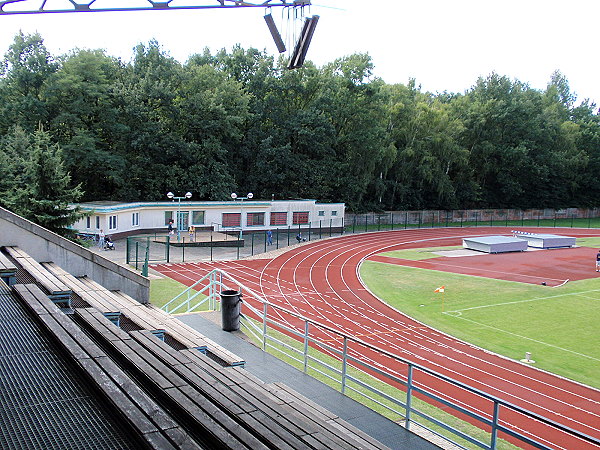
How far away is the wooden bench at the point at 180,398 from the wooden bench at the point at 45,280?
86.2 inches

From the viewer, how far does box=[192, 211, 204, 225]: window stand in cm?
4006

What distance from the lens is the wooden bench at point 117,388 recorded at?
356 centimetres

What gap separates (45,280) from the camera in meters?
9.22

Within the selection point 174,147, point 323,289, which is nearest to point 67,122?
point 174,147

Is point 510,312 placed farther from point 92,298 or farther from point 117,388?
point 117,388

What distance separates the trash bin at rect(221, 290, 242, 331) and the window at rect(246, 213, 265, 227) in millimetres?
31935

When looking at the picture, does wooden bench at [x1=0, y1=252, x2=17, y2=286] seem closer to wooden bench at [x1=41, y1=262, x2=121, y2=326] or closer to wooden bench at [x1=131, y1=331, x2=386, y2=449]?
wooden bench at [x1=41, y1=262, x2=121, y2=326]

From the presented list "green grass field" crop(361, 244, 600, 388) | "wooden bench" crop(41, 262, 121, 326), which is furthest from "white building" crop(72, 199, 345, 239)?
"wooden bench" crop(41, 262, 121, 326)

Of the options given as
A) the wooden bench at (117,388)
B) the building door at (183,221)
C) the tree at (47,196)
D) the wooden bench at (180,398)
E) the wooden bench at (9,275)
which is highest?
the tree at (47,196)

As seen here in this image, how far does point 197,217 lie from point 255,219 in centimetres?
497

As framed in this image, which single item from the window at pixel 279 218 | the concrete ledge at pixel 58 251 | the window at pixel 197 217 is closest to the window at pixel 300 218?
the window at pixel 279 218

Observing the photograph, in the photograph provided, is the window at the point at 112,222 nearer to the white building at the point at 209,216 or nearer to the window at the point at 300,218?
the white building at the point at 209,216

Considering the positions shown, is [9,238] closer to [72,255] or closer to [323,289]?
[72,255]

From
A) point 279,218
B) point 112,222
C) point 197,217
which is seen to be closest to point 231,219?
point 197,217
